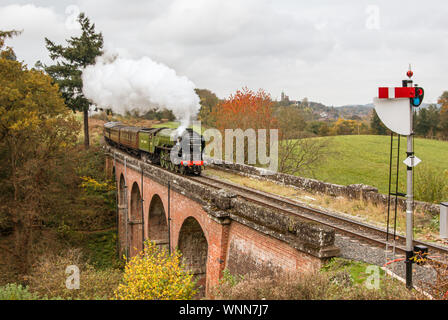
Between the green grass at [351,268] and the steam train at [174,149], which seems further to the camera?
the steam train at [174,149]

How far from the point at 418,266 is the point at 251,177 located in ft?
39.2

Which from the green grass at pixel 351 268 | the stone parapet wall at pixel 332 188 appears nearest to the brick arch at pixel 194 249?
the stone parapet wall at pixel 332 188

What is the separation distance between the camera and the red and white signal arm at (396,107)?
4734 millimetres

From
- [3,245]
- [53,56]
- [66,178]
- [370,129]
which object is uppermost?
[53,56]

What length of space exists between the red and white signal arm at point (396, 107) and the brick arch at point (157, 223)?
47.7 ft

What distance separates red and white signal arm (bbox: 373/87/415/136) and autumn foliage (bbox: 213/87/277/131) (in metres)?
21.7

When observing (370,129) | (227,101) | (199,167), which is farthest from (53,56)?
(370,129)

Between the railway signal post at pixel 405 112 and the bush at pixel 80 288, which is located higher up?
the railway signal post at pixel 405 112

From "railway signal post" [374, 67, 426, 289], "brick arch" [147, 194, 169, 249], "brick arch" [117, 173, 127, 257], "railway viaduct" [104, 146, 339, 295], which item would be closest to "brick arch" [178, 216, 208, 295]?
"railway viaduct" [104, 146, 339, 295]

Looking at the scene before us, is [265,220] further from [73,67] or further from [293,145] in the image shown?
[73,67]

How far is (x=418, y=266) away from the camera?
20.3 feet

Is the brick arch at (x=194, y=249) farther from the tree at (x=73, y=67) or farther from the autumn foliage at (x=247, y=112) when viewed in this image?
the tree at (x=73, y=67)

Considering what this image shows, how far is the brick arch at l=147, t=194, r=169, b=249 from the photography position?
18312mm
